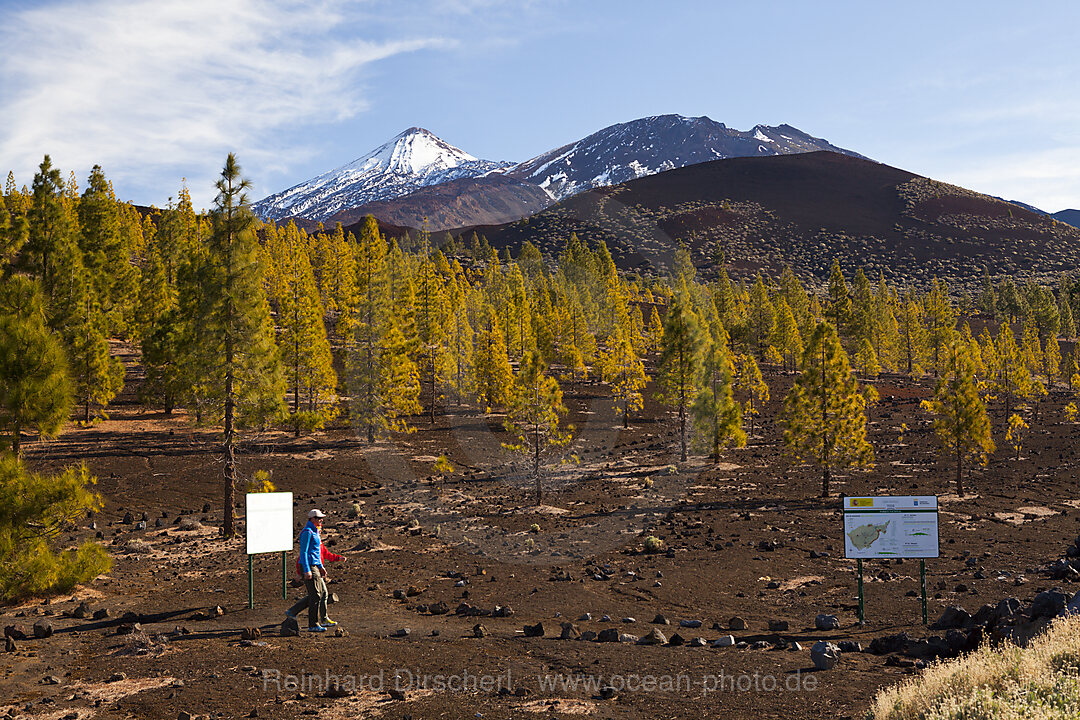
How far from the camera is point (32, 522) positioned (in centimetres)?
1474

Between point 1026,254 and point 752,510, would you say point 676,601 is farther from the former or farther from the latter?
point 1026,254

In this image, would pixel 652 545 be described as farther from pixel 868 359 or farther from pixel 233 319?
pixel 868 359

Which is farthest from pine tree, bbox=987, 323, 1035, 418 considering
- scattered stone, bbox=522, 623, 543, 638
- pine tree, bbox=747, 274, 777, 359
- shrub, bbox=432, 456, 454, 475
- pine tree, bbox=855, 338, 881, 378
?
scattered stone, bbox=522, 623, 543, 638

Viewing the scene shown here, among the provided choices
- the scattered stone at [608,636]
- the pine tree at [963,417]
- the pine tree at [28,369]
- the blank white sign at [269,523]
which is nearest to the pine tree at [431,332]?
the pine tree at [963,417]

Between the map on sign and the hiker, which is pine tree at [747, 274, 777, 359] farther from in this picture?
the hiker

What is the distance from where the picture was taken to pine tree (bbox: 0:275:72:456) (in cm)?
1518

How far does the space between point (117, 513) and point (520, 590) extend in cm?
2001

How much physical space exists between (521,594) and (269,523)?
6488 millimetres

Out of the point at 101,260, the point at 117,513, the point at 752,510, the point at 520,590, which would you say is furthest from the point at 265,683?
the point at 101,260

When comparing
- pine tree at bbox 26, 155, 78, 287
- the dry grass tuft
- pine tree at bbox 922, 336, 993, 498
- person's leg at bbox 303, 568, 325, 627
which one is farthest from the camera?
pine tree at bbox 26, 155, 78, 287

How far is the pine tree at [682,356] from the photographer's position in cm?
4416

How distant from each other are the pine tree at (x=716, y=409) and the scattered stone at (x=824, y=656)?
109 ft

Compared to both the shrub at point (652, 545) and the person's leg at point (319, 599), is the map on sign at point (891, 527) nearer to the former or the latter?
the shrub at point (652, 545)

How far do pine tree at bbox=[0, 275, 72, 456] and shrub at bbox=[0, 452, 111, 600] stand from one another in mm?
1056
